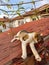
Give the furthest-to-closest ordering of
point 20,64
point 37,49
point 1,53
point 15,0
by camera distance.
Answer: point 1,53, point 15,0, point 37,49, point 20,64

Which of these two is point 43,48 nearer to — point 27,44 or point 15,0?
point 27,44

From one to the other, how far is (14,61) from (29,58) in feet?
0.69

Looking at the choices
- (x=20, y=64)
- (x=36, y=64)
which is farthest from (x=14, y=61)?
(x=36, y=64)

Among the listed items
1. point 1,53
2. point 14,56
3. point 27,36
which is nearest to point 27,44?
point 27,36

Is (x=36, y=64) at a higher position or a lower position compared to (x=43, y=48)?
lower

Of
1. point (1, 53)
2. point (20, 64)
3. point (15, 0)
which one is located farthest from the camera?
point (1, 53)

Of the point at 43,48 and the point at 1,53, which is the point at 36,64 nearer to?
the point at 43,48

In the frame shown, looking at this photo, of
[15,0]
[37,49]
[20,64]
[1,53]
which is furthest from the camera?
[1,53]

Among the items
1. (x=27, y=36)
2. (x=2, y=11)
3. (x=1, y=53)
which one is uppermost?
(x=2, y=11)

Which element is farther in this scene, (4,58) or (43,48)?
(4,58)

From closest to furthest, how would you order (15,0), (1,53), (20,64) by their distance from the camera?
(20,64) → (15,0) → (1,53)

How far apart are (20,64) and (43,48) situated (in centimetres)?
46

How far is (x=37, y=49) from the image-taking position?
319 cm

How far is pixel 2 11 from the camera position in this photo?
3.24 meters
